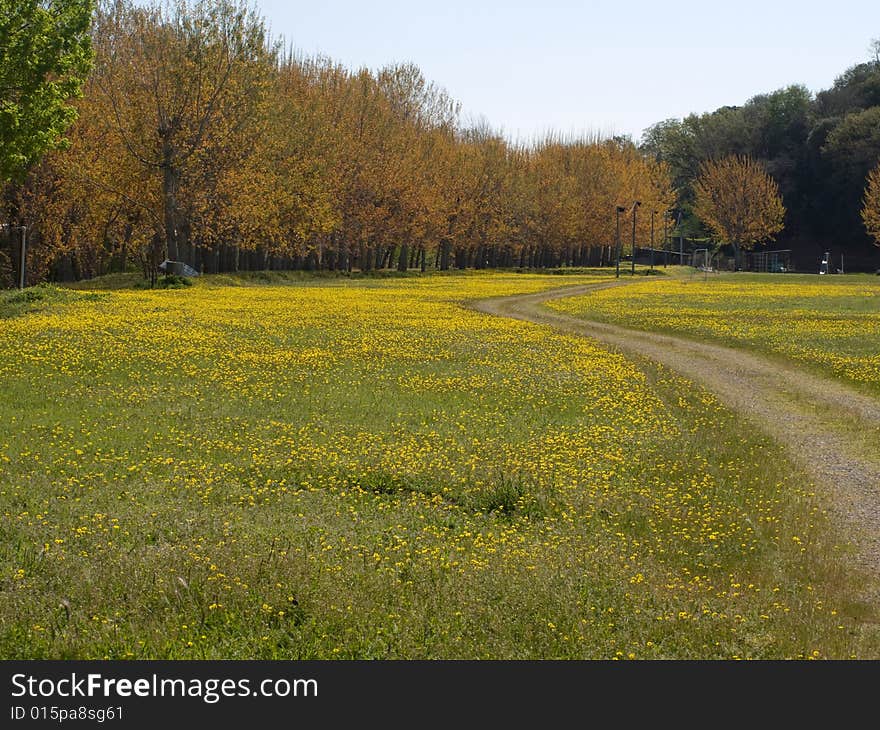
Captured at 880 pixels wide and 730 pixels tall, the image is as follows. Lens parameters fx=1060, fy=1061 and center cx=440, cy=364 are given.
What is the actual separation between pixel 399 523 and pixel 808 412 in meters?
9.70

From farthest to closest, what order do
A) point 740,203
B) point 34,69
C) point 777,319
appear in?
point 740,203
point 777,319
point 34,69

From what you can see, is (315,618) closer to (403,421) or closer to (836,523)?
(836,523)

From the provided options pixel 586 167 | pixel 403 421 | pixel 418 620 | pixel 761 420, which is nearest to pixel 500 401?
pixel 403 421

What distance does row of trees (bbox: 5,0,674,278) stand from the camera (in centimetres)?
5184

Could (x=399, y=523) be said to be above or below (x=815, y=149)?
below

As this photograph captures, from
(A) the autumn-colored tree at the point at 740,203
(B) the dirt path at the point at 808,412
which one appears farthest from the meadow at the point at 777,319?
(A) the autumn-colored tree at the point at 740,203

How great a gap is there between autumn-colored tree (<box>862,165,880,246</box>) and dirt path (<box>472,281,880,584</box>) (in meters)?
80.4

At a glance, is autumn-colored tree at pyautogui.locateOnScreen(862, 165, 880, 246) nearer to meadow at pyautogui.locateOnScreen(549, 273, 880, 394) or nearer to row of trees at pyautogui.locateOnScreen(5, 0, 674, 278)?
row of trees at pyautogui.locateOnScreen(5, 0, 674, 278)

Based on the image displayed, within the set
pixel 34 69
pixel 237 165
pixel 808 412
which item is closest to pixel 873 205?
pixel 237 165

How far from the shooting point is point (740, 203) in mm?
117188

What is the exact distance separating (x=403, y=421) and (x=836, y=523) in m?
6.72

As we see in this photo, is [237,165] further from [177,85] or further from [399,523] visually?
[399,523]

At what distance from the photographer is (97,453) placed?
497 inches

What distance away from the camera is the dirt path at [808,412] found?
1143 cm
